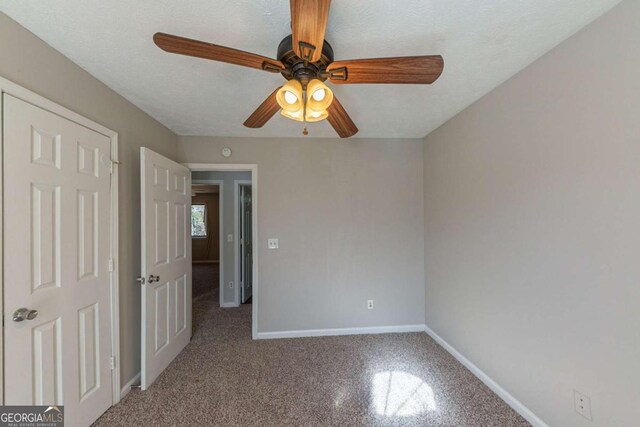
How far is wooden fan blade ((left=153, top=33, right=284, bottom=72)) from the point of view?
1007 millimetres

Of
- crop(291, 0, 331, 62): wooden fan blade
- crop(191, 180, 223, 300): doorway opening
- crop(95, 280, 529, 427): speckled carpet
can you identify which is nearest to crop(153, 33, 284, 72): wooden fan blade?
crop(291, 0, 331, 62): wooden fan blade

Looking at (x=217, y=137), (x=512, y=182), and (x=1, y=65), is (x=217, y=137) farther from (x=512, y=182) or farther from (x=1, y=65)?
(x=512, y=182)

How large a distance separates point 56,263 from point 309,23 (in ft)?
6.06

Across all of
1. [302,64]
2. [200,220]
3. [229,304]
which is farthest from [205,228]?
[302,64]

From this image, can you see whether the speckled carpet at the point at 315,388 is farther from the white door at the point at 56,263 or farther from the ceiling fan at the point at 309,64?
the ceiling fan at the point at 309,64

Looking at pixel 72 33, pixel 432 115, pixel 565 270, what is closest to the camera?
pixel 72 33

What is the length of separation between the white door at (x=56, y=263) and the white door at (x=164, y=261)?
262 millimetres

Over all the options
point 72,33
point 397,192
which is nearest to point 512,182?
point 397,192

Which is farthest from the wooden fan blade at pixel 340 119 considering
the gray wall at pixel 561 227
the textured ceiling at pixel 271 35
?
the gray wall at pixel 561 227

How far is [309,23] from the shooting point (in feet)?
3.10

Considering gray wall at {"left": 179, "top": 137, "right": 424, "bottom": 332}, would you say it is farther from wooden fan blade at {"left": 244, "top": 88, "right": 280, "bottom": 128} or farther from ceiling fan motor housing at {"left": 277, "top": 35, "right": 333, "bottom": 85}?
ceiling fan motor housing at {"left": 277, "top": 35, "right": 333, "bottom": 85}

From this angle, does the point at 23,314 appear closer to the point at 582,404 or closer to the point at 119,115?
the point at 119,115

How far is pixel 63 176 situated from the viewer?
1521 mm

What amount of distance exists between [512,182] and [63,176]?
2.88m
